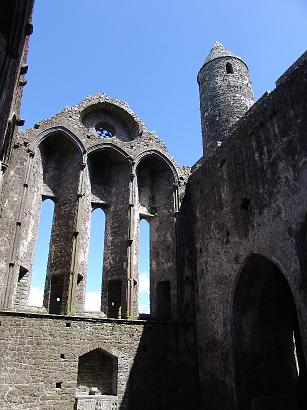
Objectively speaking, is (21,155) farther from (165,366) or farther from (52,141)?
(165,366)

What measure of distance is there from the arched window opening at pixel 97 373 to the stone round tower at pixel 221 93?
947 cm

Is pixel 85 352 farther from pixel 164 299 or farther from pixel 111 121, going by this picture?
pixel 111 121

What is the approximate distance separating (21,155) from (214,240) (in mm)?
6612

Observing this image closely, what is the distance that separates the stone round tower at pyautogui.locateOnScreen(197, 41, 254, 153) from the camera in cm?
1625

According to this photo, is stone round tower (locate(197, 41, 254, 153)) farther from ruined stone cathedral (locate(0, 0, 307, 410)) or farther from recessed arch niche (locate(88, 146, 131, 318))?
recessed arch niche (locate(88, 146, 131, 318))

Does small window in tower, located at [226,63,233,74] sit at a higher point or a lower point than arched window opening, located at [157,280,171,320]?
higher

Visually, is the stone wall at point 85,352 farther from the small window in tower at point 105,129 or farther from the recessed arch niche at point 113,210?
the small window in tower at point 105,129

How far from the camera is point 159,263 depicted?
12633 millimetres

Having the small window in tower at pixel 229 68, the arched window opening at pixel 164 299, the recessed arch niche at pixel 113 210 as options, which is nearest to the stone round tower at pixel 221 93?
the small window in tower at pixel 229 68

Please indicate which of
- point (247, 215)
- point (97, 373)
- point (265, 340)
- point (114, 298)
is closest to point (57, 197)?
point (114, 298)

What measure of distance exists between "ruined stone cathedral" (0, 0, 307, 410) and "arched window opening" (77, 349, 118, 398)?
37mm

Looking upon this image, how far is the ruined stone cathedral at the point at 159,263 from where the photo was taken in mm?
8461

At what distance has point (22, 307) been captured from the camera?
33.6ft

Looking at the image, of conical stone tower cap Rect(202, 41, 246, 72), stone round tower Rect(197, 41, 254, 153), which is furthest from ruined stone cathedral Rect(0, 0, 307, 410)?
conical stone tower cap Rect(202, 41, 246, 72)
